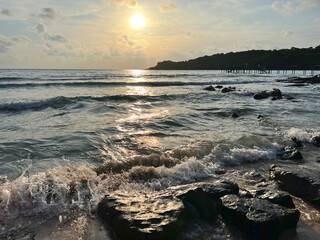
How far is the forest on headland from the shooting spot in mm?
88688

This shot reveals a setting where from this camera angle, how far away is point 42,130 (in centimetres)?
905

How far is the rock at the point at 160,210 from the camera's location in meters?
3.11

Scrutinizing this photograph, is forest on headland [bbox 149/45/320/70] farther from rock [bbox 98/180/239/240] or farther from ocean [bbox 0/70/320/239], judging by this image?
rock [bbox 98/180/239/240]

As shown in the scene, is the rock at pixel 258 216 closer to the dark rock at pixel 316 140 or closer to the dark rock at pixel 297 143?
the dark rock at pixel 297 143

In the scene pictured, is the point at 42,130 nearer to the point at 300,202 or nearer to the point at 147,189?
the point at 147,189

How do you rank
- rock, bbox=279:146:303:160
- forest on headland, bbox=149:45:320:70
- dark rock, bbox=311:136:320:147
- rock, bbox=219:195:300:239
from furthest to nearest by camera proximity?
forest on headland, bbox=149:45:320:70, dark rock, bbox=311:136:320:147, rock, bbox=279:146:303:160, rock, bbox=219:195:300:239

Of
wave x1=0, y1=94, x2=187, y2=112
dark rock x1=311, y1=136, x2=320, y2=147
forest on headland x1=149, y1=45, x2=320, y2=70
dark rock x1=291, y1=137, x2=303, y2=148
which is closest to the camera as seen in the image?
dark rock x1=291, y1=137, x2=303, y2=148

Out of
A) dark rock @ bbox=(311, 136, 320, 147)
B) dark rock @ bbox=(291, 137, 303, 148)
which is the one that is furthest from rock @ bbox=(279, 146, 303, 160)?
dark rock @ bbox=(311, 136, 320, 147)

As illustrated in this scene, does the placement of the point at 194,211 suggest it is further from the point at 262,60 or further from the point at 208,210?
the point at 262,60

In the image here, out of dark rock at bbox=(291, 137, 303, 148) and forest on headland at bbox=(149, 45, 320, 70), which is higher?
forest on headland at bbox=(149, 45, 320, 70)

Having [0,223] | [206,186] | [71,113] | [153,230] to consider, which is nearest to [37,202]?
[0,223]

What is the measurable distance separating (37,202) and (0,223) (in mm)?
596

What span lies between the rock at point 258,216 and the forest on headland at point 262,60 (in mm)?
78028

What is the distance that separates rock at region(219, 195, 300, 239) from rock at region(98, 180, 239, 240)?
29 cm
